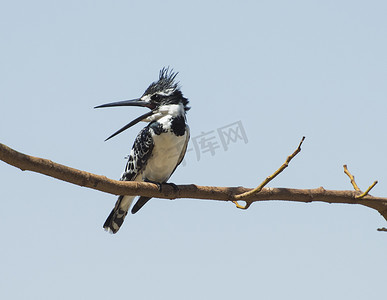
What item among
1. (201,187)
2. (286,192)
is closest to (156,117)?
(201,187)

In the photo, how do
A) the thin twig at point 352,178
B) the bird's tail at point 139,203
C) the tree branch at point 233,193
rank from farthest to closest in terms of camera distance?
the bird's tail at point 139,203
the thin twig at point 352,178
the tree branch at point 233,193

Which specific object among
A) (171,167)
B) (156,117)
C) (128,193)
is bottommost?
(128,193)

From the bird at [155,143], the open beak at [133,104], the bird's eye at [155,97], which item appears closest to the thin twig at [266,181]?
the bird at [155,143]

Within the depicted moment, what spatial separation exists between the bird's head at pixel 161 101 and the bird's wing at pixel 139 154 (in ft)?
0.64

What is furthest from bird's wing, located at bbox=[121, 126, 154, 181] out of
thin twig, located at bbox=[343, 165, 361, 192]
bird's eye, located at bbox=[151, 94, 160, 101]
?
thin twig, located at bbox=[343, 165, 361, 192]

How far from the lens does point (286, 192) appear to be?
4.46m

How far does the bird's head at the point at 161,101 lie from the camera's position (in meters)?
5.92

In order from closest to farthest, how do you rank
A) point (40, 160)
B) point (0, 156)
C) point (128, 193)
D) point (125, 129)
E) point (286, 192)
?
1. point (0, 156)
2. point (40, 160)
3. point (128, 193)
4. point (286, 192)
5. point (125, 129)

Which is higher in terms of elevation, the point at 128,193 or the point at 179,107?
the point at 179,107

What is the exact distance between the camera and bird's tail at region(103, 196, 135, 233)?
5988 mm

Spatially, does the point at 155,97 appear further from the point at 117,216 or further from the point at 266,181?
the point at 266,181

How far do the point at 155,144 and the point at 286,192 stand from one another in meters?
1.81

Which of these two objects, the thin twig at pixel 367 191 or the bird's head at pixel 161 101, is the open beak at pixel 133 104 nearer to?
the bird's head at pixel 161 101

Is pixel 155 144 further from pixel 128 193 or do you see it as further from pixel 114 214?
pixel 128 193
